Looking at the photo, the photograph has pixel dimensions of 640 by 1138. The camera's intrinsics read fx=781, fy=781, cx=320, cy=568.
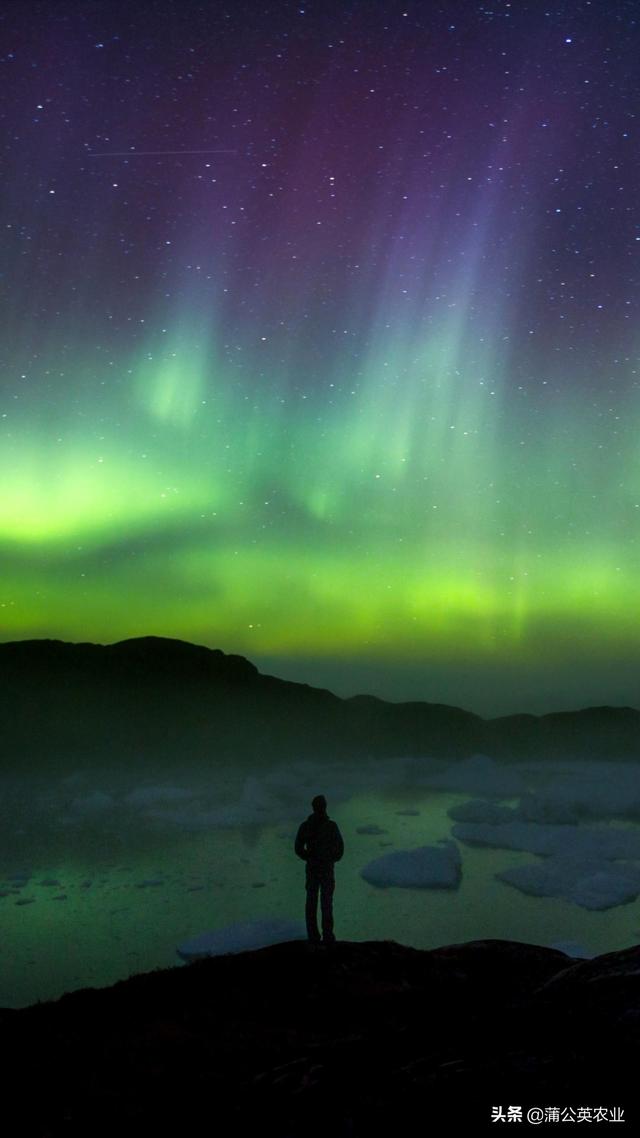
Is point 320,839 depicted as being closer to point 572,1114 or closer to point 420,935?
point 572,1114

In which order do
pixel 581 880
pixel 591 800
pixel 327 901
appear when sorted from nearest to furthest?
pixel 327 901, pixel 581 880, pixel 591 800

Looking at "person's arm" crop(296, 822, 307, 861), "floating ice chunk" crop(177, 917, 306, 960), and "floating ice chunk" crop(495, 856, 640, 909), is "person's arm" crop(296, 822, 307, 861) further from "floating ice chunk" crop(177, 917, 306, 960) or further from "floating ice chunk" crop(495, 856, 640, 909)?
"floating ice chunk" crop(495, 856, 640, 909)

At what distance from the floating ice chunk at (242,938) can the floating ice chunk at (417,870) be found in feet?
53.2

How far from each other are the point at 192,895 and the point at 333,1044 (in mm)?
38471

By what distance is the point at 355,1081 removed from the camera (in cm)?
638

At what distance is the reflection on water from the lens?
29.9 meters

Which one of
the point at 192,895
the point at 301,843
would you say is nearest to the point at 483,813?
the point at 192,895

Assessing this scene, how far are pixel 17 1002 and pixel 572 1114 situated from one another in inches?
847

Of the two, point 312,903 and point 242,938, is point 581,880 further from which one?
point 312,903

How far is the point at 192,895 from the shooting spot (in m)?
43.2

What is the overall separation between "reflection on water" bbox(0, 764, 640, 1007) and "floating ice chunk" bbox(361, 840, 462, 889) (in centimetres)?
96

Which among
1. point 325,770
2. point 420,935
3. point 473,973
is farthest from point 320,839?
point 325,770

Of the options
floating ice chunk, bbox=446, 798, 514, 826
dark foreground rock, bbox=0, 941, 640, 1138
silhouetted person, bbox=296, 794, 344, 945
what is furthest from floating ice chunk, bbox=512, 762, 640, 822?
silhouetted person, bbox=296, 794, 344, 945

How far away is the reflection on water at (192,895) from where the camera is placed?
29875 mm
